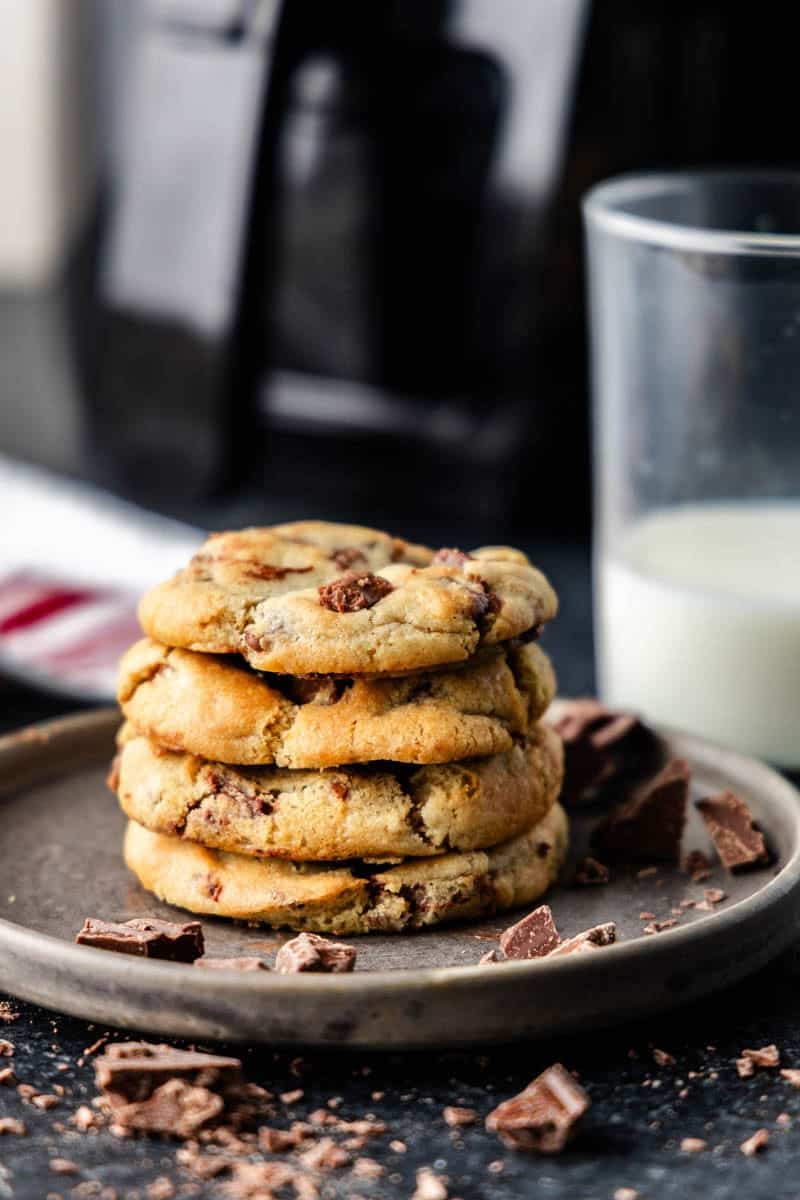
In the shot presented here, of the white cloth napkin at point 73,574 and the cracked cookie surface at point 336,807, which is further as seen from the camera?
the white cloth napkin at point 73,574

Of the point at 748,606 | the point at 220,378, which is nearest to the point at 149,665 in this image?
the point at 748,606

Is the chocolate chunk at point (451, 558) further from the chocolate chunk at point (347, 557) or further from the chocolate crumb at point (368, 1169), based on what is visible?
the chocolate crumb at point (368, 1169)

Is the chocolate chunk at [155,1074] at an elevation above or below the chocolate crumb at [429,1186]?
above

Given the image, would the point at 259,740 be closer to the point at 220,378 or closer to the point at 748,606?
the point at 748,606

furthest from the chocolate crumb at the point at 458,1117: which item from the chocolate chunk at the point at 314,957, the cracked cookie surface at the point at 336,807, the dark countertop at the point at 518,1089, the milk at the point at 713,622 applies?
the milk at the point at 713,622

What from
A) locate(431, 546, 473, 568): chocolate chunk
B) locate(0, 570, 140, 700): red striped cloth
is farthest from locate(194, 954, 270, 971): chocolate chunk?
locate(0, 570, 140, 700): red striped cloth

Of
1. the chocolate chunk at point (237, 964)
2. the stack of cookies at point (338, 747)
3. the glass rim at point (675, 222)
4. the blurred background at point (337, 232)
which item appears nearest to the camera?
the chocolate chunk at point (237, 964)

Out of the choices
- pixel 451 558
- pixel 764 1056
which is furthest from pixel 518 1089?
pixel 451 558

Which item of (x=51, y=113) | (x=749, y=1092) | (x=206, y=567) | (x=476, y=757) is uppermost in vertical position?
(x=51, y=113)
